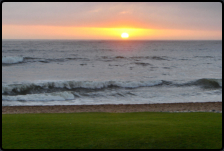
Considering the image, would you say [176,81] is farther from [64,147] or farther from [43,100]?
[64,147]

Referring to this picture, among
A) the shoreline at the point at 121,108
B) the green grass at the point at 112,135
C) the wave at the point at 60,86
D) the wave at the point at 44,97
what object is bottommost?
the green grass at the point at 112,135

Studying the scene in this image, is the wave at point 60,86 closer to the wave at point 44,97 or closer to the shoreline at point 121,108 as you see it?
the wave at point 44,97

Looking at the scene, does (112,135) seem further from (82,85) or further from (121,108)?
(82,85)

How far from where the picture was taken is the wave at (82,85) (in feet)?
64.5

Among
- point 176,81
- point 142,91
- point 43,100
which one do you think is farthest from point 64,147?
point 176,81

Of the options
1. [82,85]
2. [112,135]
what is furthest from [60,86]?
[112,135]

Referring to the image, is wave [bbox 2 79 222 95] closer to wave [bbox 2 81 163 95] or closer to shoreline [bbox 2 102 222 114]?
wave [bbox 2 81 163 95]

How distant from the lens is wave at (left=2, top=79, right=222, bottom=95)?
19.7m

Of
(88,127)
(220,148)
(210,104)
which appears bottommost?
(220,148)

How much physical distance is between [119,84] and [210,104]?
8997mm

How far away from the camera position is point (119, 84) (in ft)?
73.0

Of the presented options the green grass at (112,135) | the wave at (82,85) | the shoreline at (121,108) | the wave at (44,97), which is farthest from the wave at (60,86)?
the green grass at (112,135)

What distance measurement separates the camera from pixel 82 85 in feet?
71.5

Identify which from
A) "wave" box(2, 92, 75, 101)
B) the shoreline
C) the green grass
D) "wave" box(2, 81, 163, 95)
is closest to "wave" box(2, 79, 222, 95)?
"wave" box(2, 81, 163, 95)
